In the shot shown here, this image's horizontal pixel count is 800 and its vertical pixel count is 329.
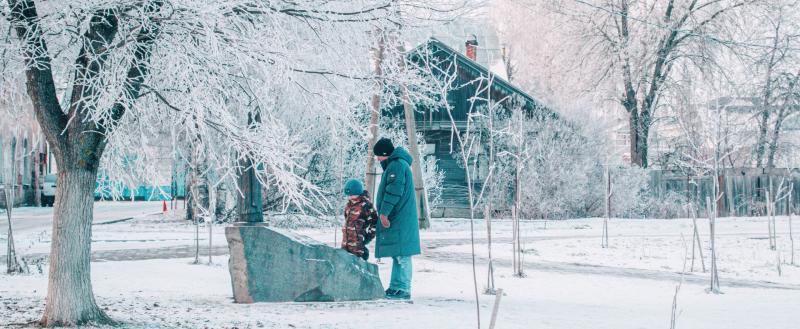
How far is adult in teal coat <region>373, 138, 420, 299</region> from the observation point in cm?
918

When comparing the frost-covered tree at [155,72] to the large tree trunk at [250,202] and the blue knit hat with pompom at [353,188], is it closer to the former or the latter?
the blue knit hat with pompom at [353,188]

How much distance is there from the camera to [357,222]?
376 inches

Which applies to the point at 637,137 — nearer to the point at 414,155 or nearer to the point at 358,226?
the point at 414,155

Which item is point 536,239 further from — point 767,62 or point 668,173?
point 767,62

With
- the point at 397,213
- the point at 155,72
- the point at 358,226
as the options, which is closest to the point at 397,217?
the point at 397,213

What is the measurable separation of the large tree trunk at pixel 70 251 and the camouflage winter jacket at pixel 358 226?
2.80 metres

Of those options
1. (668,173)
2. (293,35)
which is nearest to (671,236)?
(668,173)

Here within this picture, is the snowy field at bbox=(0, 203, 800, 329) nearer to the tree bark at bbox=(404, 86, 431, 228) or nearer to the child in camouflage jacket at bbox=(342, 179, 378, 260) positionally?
the child in camouflage jacket at bbox=(342, 179, 378, 260)

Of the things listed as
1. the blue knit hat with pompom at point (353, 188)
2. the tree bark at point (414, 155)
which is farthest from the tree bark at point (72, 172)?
the tree bark at point (414, 155)

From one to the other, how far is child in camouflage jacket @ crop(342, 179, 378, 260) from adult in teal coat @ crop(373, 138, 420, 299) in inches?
9.4

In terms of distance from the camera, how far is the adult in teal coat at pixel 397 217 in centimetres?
918

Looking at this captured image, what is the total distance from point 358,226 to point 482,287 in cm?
207

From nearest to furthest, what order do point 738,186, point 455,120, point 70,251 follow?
point 70,251 → point 455,120 → point 738,186

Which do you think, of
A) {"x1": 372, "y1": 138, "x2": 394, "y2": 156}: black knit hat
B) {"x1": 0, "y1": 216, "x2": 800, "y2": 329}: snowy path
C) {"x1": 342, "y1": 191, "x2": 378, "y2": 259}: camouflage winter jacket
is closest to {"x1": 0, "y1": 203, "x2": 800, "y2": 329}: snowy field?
{"x1": 0, "y1": 216, "x2": 800, "y2": 329}: snowy path
